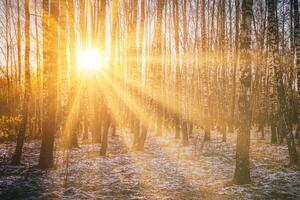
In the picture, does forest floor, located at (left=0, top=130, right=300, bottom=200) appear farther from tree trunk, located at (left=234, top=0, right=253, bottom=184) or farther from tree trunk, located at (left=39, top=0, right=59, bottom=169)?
tree trunk, located at (left=39, top=0, right=59, bottom=169)

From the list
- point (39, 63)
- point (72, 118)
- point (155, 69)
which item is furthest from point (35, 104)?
point (155, 69)

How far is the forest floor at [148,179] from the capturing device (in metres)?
6.89

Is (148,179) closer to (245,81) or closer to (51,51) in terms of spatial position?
(245,81)

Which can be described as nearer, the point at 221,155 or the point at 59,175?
the point at 59,175

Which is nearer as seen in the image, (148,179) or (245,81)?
(245,81)

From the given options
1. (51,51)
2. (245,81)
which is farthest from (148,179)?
(51,51)

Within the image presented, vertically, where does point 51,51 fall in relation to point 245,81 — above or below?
above

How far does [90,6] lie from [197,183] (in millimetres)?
13722

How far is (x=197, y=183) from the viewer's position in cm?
803

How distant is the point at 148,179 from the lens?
842cm

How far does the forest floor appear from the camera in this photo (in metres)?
6.89

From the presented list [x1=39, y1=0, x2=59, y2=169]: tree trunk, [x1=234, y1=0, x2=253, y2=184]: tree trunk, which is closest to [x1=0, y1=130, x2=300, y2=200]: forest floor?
[x1=234, y1=0, x2=253, y2=184]: tree trunk

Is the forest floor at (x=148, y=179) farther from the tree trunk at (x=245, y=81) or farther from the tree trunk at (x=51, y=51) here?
the tree trunk at (x=51, y=51)

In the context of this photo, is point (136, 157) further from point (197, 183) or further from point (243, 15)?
point (243, 15)
